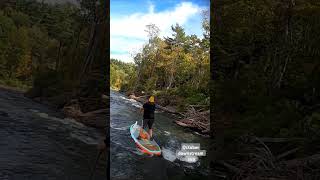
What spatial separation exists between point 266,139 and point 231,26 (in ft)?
7.34

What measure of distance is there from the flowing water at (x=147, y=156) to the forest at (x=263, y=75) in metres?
0.83

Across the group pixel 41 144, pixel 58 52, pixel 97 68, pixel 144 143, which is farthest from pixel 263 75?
pixel 41 144

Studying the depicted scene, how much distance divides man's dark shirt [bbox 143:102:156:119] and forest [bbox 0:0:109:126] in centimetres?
62

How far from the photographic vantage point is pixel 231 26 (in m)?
7.95

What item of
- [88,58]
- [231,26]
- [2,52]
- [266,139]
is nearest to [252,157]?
[266,139]

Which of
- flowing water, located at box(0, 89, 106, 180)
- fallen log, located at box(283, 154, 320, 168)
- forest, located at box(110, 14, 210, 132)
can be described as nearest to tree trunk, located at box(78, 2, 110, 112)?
forest, located at box(110, 14, 210, 132)

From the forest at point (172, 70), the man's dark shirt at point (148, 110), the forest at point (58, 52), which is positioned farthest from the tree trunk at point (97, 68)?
the man's dark shirt at point (148, 110)

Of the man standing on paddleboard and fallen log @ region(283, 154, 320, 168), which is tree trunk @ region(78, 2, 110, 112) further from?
fallen log @ region(283, 154, 320, 168)

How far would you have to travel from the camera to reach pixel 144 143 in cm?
597

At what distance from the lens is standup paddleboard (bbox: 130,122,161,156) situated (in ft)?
19.5

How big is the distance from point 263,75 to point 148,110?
2.87 metres

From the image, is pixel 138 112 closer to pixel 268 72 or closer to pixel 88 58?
pixel 88 58

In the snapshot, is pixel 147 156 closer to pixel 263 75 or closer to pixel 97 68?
pixel 97 68

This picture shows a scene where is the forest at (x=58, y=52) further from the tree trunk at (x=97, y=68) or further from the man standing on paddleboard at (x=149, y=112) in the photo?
the man standing on paddleboard at (x=149, y=112)
